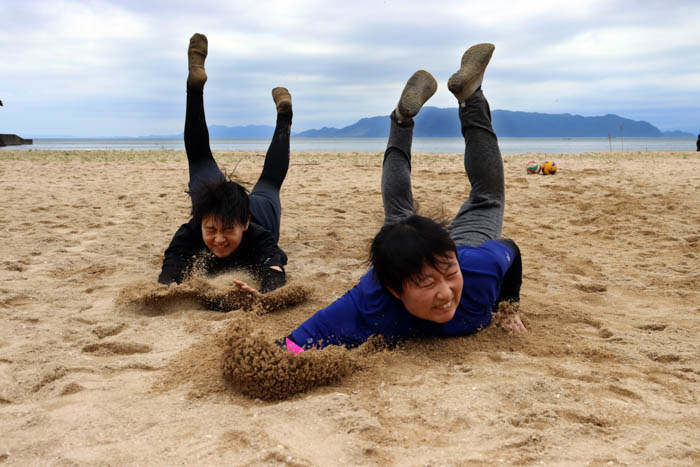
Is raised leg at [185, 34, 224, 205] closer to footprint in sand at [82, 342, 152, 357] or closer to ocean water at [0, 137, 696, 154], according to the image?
footprint in sand at [82, 342, 152, 357]

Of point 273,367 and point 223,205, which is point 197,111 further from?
point 273,367

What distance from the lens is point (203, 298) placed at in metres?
3.20

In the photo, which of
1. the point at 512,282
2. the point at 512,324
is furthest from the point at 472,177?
the point at 512,324

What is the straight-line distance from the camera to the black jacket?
140 inches

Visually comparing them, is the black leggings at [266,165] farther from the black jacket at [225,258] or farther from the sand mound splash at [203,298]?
the sand mound splash at [203,298]

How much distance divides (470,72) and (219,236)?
193 centimetres

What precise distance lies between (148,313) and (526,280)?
2489 millimetres

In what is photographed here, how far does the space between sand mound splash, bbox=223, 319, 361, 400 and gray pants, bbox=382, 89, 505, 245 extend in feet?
4.22

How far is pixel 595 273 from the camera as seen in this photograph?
3.91 meters

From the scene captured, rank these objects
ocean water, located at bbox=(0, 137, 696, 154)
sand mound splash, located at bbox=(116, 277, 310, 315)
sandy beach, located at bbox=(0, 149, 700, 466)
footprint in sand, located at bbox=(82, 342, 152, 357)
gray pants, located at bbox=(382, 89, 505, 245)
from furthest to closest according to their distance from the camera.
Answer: ocean water, located at bbox=(0, 137, 696, 154) → gray pants, located at bbox=(382, 89, 505, 245) → sand mound splash, located at bbox=(116, 277, 310, 315) → footprint in sand, located at bbox=(82, 342, 152, 357) → sandy beach, located at bbox=(0, 149, 700, 466)

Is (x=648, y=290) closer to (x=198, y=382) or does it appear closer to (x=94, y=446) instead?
(x=198, y=382)

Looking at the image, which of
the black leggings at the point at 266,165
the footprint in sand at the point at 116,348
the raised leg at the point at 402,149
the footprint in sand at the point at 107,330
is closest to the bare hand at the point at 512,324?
the raised leg at the point at 402,149

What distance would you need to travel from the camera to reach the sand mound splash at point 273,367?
2025 millimetres

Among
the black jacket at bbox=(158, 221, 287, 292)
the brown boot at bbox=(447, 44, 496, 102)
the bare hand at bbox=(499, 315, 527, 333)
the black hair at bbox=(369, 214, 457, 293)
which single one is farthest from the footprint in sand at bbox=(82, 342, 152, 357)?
the brown boot at bbox=(447, 44, 496, 102)
